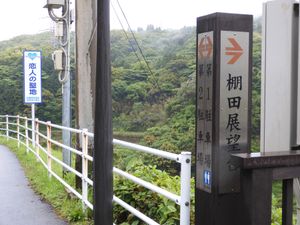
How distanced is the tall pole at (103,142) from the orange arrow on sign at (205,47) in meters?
0.57

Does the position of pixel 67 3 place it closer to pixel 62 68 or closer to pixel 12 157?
pixel 62 68

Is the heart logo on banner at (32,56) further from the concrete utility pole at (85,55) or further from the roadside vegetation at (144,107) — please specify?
the concrete utility pole at (85,55)

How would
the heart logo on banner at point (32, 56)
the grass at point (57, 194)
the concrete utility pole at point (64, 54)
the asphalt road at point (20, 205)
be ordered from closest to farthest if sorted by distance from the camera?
the grass at point (57, 194) → the asphalt road at point (20, 205) → the concrete utility pole at point (64, 54) → the heart logo on banner at point (32, 56)

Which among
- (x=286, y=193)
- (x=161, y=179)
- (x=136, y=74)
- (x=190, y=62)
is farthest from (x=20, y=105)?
(x=286, y=193)

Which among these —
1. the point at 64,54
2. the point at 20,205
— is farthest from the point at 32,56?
the point at 20,205

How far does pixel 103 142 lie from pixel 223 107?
74 cm

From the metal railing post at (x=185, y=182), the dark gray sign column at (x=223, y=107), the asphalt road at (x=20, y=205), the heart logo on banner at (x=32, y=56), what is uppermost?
the heart logo on banner at (x=32, y=56)

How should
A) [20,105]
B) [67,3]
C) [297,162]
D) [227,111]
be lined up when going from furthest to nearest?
[20,105]
[67,3]
[227,111]
[297,162]

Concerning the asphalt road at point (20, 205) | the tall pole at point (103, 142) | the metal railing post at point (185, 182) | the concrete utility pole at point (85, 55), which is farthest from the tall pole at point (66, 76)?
the tall pole at point (103, 142)

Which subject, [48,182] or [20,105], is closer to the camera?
[48,182]

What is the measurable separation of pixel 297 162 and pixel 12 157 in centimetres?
1244

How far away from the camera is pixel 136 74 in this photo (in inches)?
1489

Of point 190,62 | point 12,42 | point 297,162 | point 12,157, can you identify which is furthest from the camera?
point 12,42

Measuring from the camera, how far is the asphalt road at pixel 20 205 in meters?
6.10
